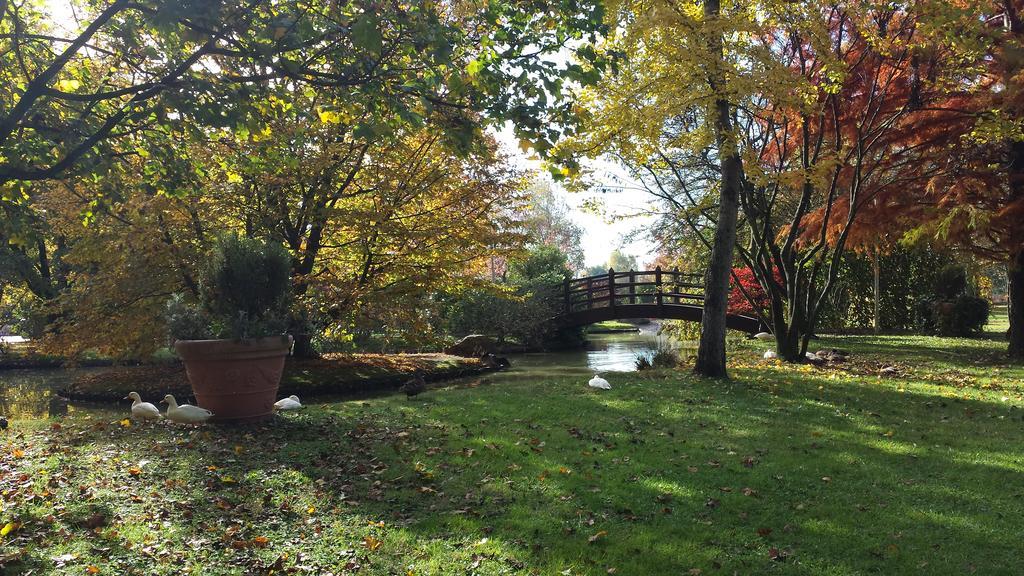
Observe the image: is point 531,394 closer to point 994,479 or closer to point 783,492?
point 783,492

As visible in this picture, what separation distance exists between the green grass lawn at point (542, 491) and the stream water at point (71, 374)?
482 cm

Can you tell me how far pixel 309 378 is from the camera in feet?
40.8

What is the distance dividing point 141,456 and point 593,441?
156 inches

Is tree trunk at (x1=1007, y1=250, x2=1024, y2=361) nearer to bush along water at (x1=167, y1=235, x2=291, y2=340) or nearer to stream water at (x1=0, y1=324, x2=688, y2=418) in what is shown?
stream water at (x1=0, y1=324, x2=688, y2=418)

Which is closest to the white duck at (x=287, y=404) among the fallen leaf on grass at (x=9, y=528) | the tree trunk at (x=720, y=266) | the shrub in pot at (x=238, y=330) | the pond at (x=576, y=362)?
the shrub in pot at (x=238, y=330)

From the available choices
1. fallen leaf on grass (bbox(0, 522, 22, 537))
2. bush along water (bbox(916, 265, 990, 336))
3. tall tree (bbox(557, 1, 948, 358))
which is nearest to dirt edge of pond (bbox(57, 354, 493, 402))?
tall tree (bbox(557, 1, 948, 358))

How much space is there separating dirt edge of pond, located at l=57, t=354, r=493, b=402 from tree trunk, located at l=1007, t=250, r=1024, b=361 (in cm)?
1105

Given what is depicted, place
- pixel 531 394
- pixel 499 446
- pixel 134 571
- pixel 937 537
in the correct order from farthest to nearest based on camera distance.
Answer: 1. pixel 531 394
2. pixel 499 446
3. pixel 937 537
4. pixel 134 571

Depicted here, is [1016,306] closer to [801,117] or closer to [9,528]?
[801,117]

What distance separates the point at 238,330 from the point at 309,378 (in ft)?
21.0

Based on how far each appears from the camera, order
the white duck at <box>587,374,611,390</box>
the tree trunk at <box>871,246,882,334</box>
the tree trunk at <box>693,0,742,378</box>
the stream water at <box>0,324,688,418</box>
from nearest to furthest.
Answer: the white duck at <box>587,374,611,390</box>, the tree trunk at <box>693,0,742,378</box>, the stream water at <box>0,324,688,418</box>, the tree trunk at <box>871,246,882,334</box>

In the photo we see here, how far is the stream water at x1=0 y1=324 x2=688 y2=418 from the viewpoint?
11.0m

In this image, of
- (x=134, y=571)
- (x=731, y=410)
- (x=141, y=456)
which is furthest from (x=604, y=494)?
(x=141, y=456)

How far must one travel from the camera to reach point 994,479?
4422 mm
